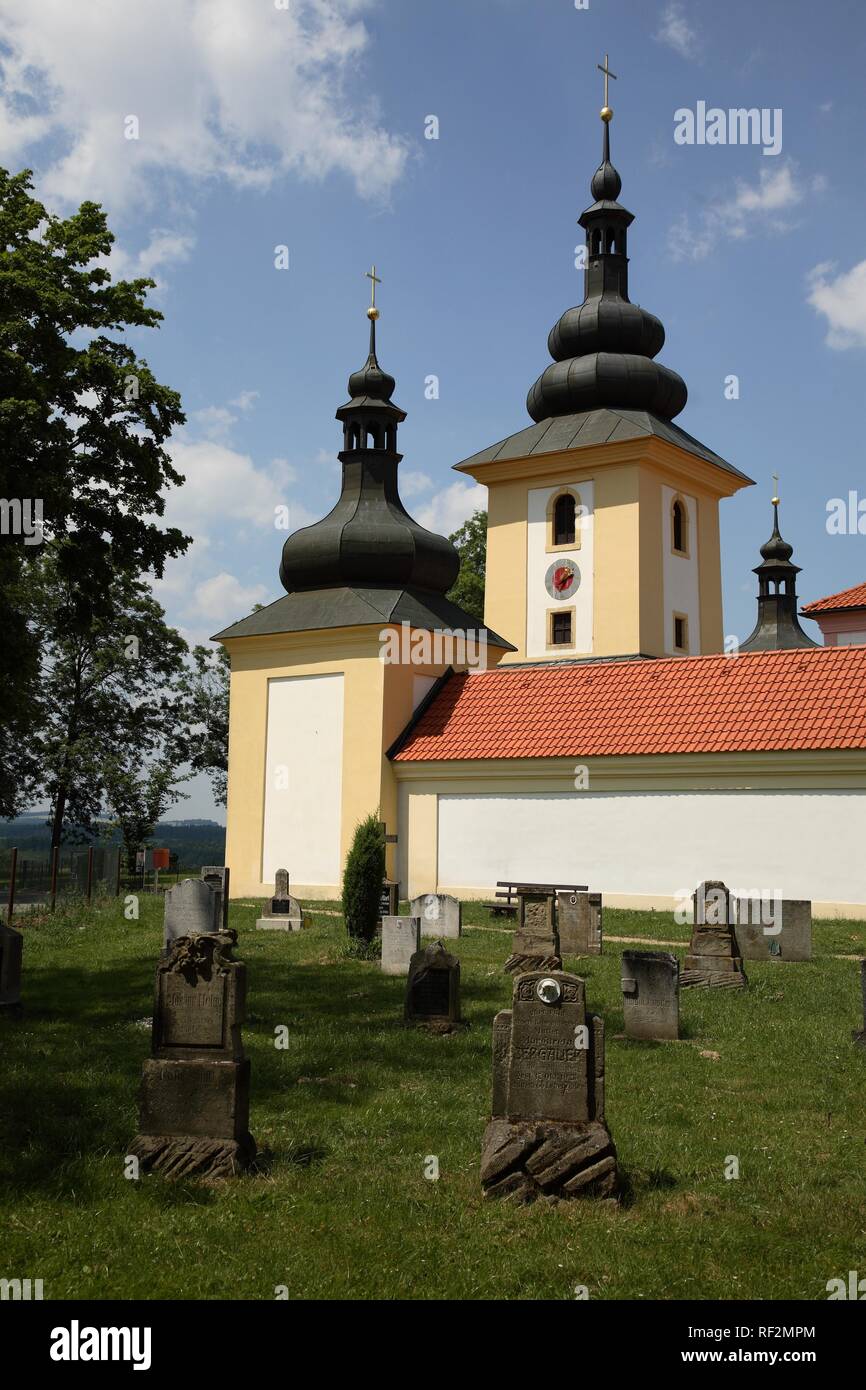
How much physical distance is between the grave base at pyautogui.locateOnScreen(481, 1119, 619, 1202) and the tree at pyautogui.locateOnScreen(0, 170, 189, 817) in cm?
906

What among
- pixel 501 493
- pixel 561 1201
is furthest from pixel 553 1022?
pixel 501 493

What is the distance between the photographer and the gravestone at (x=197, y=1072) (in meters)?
6.94

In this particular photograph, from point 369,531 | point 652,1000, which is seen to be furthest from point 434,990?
point 369,531

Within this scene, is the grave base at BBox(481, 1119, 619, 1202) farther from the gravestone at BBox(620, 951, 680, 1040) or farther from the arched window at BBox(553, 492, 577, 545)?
the arched window at BBox(553, 492, 577, 545)

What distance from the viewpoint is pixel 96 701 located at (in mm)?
43312

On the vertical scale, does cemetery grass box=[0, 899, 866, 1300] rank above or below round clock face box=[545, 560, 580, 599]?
below

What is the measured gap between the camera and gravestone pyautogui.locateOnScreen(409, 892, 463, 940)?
1791 cm

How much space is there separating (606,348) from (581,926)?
22080mm

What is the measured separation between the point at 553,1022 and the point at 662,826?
15454mm

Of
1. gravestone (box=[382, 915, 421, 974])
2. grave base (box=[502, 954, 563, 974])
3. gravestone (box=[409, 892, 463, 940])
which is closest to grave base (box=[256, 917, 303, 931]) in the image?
gravestone (box=[409, 892, 463, 940])

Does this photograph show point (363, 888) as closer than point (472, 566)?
Yes

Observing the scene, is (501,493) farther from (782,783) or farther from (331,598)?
(782,783)

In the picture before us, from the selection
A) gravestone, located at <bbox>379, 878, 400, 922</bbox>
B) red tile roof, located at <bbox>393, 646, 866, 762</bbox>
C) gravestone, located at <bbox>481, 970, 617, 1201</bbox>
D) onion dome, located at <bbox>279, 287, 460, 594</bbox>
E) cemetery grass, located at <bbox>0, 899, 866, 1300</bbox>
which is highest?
onion dome, located at <bbox>279, 287, 460, 594</bbox>

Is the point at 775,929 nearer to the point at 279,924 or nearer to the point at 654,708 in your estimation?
the point at 654,708
